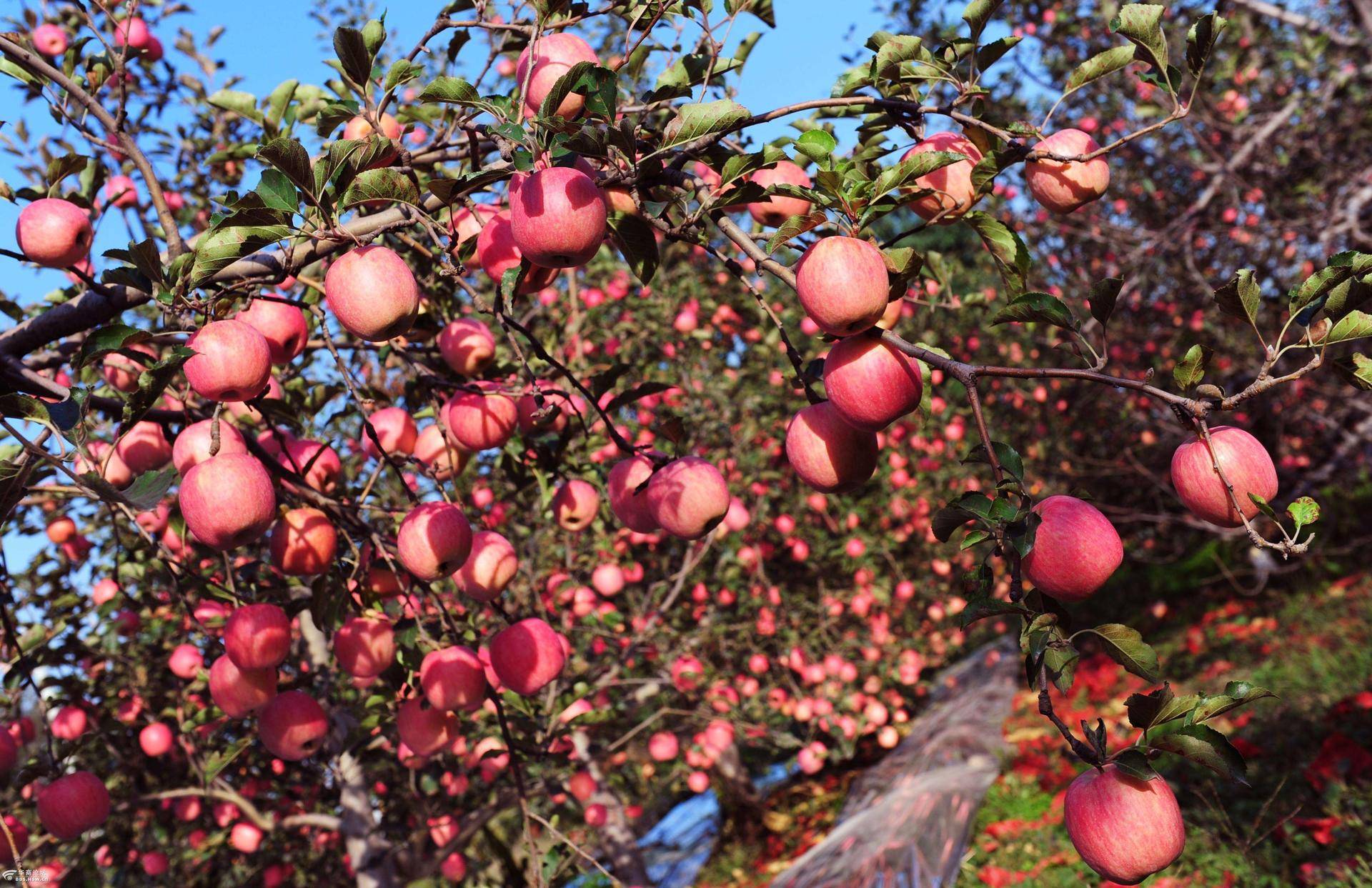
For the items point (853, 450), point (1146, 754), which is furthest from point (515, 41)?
point (1146, 754)

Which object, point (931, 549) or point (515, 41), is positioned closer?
point (515, 41)

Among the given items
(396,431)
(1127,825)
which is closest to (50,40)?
(396,431)

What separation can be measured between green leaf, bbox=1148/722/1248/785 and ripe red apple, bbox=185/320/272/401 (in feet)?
4.45

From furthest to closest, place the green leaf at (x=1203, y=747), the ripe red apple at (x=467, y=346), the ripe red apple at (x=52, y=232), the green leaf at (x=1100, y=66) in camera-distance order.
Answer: the ripe red apple at (x=467, y=346) < the ripe red apple at (x=52, y=232) < the green leaf at (x=1100, y=66) < the green leaf at (x=1203, y=747)

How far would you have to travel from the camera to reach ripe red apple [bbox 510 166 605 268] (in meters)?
1.27

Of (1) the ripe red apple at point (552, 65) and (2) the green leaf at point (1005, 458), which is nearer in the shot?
(2) the green leaf at point (1005, 458)

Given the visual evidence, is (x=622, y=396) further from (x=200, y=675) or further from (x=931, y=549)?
(x=931, y=549)

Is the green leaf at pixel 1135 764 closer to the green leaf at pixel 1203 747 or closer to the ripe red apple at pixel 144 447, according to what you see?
the green leaf at pixel 1203 747

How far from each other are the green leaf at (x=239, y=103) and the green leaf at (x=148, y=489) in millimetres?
1062

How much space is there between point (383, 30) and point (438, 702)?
128cm

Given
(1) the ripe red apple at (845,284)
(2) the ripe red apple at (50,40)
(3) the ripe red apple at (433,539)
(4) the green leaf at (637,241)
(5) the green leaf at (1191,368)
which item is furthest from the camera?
(2) the ripe red apple at (50,40)

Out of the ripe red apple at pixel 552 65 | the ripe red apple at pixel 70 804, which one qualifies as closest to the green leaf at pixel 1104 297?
the ripe red apple at pixel 552 65

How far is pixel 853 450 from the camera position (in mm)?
1409

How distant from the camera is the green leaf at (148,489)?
1276 millimetres
